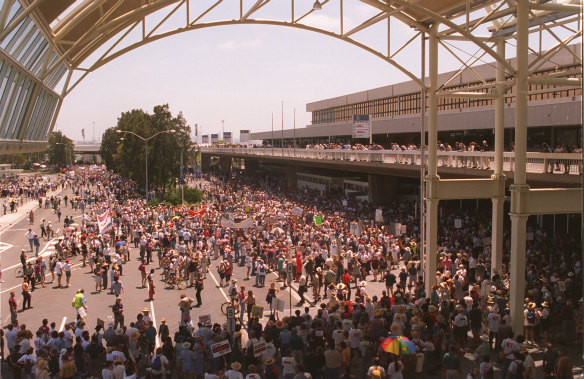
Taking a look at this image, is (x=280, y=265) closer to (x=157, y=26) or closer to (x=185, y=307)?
(x=185, y=307)

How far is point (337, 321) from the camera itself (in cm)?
1391

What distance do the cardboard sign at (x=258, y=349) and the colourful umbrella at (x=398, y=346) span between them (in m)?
2.60

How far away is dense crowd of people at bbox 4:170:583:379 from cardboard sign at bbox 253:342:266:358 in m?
0.03

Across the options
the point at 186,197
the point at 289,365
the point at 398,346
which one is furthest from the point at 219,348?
the point at 186,197

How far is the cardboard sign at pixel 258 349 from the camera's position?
12.0 metres

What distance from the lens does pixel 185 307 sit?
16219 mm

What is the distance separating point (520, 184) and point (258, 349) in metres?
8.02

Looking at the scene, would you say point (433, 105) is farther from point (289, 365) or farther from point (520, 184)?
point (289, 365)

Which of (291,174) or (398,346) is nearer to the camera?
(398,346)

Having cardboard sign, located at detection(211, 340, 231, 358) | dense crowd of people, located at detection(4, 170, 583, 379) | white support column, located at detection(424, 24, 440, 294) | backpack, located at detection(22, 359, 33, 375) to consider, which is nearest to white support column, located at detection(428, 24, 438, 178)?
white support column, located at detection(424, 24, 440, 294)

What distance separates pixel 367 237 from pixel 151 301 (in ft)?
38.0

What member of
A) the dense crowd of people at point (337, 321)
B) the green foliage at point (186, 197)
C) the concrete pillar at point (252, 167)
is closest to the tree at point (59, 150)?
the concrete pillar at point (252, 167)

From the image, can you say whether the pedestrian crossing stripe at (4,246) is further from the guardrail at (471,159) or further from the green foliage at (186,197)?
the green foliage at (186,197)

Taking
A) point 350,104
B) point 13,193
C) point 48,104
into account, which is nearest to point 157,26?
point 48,104
